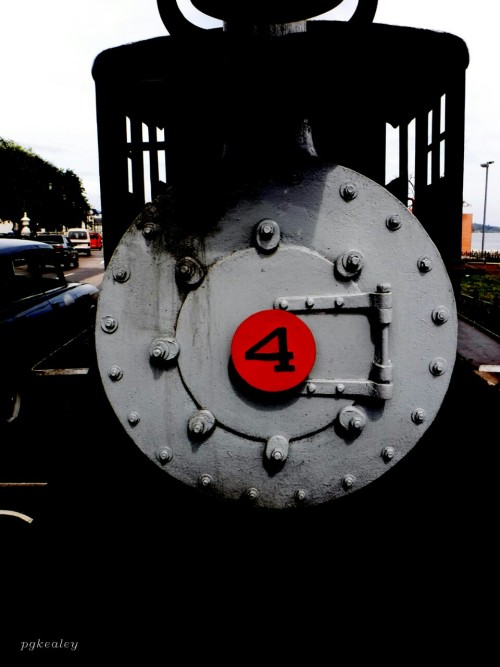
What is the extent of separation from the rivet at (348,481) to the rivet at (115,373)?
0.80 m

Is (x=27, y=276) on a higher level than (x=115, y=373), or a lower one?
higher

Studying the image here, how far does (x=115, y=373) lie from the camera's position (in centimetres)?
155

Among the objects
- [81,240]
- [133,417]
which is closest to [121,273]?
[133,417]

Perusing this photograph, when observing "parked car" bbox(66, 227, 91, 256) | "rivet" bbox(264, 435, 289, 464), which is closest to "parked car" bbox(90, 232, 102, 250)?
"parked car" bbox(66, 227, 91, 256)

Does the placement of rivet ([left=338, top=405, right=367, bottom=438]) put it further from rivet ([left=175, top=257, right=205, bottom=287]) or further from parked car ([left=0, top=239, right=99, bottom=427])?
parked car ([left=0, top=239, right=99, bottom=427])

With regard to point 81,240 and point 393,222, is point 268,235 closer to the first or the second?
point 393,222

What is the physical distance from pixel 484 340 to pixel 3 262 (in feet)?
18.1

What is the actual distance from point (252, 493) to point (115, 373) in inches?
23.2

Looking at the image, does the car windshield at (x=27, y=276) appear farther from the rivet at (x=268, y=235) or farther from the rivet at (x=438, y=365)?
the rivet at (x=438, y=365)

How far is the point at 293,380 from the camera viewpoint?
1444 millimetres

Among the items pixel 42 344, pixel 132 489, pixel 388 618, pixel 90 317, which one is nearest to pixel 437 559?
pixel 388 618

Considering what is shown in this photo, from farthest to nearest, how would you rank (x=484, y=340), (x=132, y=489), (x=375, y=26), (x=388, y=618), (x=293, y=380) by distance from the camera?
(x=484, y=340) → (x=132, y=489) → (x=375, y=26) → (x=388, y=618) → (x=293, y=380)

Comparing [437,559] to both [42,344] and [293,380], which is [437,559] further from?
[42,344]

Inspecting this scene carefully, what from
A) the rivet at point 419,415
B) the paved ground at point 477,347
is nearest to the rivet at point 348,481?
the rivet at point 419,415
